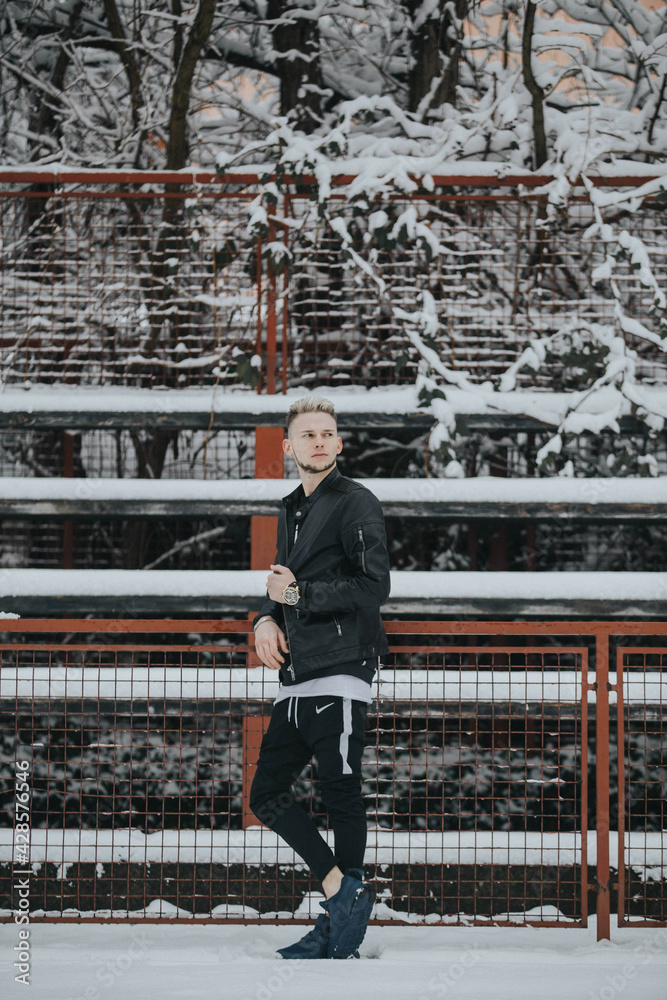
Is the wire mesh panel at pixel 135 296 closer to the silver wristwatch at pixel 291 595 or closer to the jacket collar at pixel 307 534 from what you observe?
the jacket collar at pixel 307 534

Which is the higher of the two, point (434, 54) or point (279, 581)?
point (434, 54)

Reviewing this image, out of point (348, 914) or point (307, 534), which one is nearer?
point (348, 914)

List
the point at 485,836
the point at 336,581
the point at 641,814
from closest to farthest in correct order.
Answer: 1. the point at 336,581
2. the point at 641,814
3. the point at 485,836

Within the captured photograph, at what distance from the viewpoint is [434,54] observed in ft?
23.7

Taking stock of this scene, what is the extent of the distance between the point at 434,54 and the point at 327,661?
6.01 metres

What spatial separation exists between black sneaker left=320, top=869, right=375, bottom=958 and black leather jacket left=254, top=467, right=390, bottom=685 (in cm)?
62

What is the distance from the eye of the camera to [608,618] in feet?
17.6

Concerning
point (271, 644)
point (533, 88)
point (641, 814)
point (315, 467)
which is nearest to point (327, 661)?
point (271, 644)

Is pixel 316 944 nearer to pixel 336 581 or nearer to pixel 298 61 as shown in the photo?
pixel 336 581

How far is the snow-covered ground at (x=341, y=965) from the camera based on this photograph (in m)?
2.69

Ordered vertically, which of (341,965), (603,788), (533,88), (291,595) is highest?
(533,88)

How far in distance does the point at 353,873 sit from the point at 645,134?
524 centimetres

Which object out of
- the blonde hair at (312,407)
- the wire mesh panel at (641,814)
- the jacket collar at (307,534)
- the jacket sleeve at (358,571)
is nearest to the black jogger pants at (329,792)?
the jacket sleeve at (358,571)

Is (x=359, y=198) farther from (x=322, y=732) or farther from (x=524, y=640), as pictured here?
(x=322, y=732)
